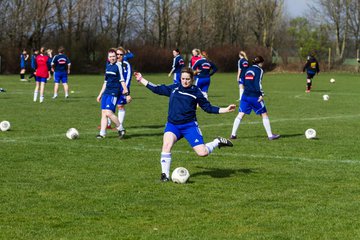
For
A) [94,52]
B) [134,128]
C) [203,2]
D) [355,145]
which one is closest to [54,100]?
[134,128]

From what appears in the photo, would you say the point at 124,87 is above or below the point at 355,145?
above

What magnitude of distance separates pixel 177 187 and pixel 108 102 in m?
5.73

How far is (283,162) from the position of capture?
11.5m

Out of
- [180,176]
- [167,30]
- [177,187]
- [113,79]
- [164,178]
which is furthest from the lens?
[167,30]

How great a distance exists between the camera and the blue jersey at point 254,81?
14.5 metres

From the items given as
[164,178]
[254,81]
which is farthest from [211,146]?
[254,81]

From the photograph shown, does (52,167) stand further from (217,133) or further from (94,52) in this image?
(94,52)

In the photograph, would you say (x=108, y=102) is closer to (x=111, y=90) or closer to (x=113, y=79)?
(x=111, y=90)

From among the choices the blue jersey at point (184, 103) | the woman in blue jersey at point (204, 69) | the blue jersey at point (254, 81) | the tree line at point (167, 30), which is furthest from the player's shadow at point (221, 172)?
the tree line at point (167, 30)

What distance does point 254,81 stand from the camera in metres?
14.5

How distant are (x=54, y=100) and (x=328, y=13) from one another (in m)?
72.0

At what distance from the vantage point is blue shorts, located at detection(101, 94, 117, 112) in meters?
14.5

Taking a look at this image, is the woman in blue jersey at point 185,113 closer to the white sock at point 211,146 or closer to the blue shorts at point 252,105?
the white sock at point 211,146

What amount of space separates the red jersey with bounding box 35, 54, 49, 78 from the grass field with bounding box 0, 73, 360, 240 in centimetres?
789
